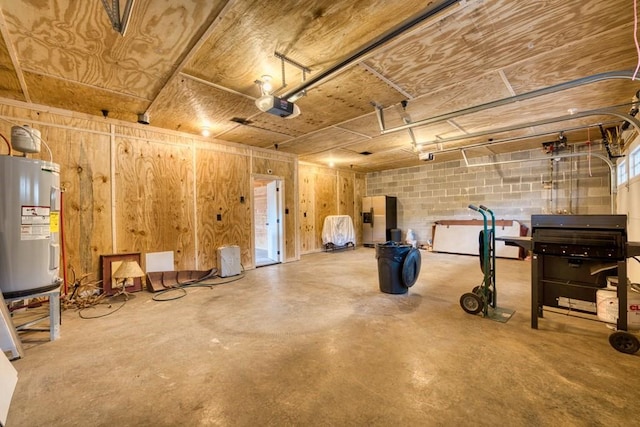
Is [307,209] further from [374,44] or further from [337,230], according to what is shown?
[374,44]

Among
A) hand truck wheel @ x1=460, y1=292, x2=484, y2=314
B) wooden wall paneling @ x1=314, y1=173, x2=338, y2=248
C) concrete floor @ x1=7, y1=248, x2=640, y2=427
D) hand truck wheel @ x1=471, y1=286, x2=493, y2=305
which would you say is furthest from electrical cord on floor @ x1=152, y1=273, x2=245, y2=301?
hand truck wheel @ x1=471, y1=286, x2=493, y2=305

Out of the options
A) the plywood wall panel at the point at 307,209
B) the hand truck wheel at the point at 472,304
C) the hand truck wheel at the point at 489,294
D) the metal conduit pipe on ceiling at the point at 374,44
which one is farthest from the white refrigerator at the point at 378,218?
the metal conduit pipe on ceiling at the point at 374,44

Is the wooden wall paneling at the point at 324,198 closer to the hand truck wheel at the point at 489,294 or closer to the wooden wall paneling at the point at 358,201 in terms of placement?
the wooden wall paneling at the point at 358,201

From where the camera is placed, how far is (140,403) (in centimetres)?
161

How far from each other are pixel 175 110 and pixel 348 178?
19.0 ft

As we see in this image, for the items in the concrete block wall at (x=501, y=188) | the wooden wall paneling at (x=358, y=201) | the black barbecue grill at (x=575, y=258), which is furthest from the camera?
the wooden wall paneling at (x=358, y=201)

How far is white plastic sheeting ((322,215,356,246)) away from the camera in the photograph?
744cm

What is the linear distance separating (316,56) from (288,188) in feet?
12.8

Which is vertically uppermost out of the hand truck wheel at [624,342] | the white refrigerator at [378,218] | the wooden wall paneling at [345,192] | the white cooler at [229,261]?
the wooden wall paneling at [345,192]

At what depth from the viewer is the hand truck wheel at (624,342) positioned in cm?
202

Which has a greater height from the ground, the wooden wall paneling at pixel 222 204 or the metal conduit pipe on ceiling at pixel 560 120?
the metal conduit pipe on ceiling at pixel 560 120

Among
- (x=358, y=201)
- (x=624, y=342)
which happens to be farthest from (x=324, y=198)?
(x=624, y=342)

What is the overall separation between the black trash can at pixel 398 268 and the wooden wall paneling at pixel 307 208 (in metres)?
3.77

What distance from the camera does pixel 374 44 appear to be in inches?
73.8
